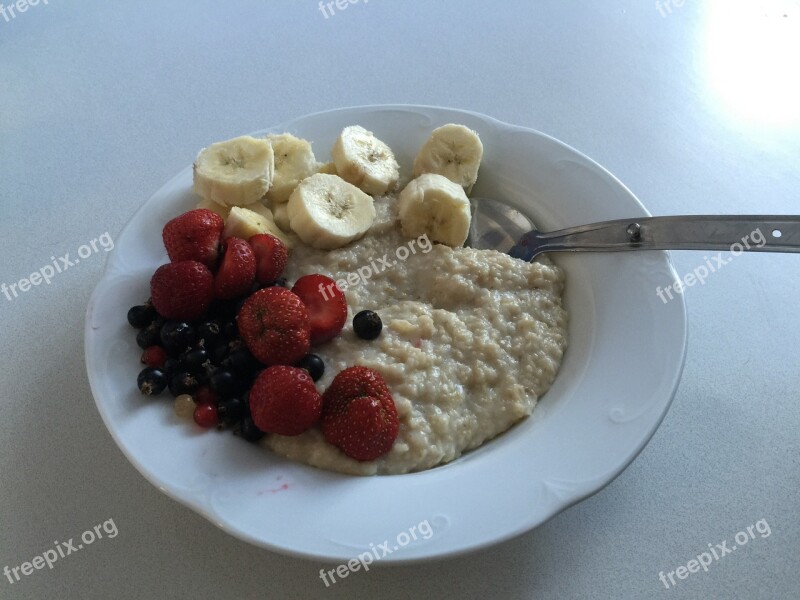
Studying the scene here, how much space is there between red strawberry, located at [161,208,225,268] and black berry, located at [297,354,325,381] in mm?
415

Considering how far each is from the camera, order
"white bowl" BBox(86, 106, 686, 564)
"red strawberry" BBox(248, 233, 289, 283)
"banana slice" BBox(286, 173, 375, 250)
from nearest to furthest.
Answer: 1. "white bowl" BBox(86, 106, 686, 564)
2. "red strawberry" BBox(248, 233, 289, 283)
3. "banana slice" BBox(286, 173, 375, 250)

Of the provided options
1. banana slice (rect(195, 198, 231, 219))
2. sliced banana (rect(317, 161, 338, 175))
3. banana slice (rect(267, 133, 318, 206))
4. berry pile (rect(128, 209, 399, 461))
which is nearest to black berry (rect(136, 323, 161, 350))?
berry pile (rect(128, 209, 399, 461))

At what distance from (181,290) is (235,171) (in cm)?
49

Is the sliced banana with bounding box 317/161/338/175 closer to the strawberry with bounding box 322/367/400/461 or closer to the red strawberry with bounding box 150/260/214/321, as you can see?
the red strawberry with bounding box 150/260/214/321

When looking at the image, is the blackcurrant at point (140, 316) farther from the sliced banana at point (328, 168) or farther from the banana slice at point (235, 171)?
the sliced banana at point (328, 168)

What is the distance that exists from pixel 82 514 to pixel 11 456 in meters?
0.29

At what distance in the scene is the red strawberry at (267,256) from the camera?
1731mm

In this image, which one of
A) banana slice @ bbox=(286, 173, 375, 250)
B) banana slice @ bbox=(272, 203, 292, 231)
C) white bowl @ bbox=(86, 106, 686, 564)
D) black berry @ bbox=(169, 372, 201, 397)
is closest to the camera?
white bowl @ bbox=(86, 106, 686, 564)

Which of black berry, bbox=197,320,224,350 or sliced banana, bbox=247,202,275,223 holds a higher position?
sliced banana, bbox=247,202,275,223

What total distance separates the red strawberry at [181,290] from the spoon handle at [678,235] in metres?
0.95

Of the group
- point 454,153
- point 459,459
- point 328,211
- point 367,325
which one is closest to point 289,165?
point 328,211

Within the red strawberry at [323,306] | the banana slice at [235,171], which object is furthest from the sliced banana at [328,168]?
the red strawberry at [323,306]

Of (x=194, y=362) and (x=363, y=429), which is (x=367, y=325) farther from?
(x=194, y=362)

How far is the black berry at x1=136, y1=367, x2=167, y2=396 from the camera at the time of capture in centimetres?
149
